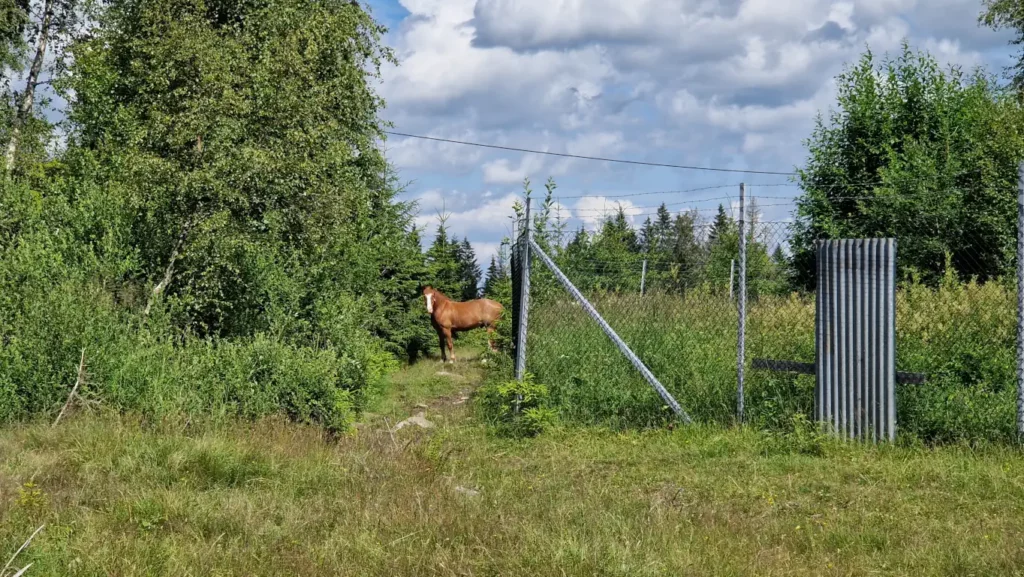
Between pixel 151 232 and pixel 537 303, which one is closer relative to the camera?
pixel 537 303

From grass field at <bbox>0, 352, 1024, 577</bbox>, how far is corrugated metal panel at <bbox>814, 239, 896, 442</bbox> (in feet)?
1.31

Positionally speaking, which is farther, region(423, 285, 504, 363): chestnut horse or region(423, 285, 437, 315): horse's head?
region(423, 285, 504, 363): chestnut horse

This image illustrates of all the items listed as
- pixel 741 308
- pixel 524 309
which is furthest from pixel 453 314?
pixel 741 308

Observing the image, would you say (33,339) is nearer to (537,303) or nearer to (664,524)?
(537,303)

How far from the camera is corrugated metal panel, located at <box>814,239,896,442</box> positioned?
834cm

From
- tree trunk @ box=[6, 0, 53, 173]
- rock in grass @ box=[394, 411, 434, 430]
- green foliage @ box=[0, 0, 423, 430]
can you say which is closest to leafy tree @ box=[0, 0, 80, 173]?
tree trunk @ box=[6, 0, 53, 173]

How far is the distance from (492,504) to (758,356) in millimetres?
4619

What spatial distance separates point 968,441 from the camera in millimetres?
7910

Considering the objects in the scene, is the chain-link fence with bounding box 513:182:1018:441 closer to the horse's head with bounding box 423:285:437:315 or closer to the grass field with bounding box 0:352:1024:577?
the grass field with bounding box 0:352:1024:577

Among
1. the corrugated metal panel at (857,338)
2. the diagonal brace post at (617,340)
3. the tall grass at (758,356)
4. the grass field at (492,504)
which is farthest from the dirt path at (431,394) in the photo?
the corrugated metal panel at (857,338)

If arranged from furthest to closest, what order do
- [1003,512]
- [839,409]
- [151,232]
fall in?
[151,232]
[839,409]
[1003,512]

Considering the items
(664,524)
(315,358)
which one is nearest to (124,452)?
(315,358)

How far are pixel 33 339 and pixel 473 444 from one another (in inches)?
189

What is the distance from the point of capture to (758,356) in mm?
9625
